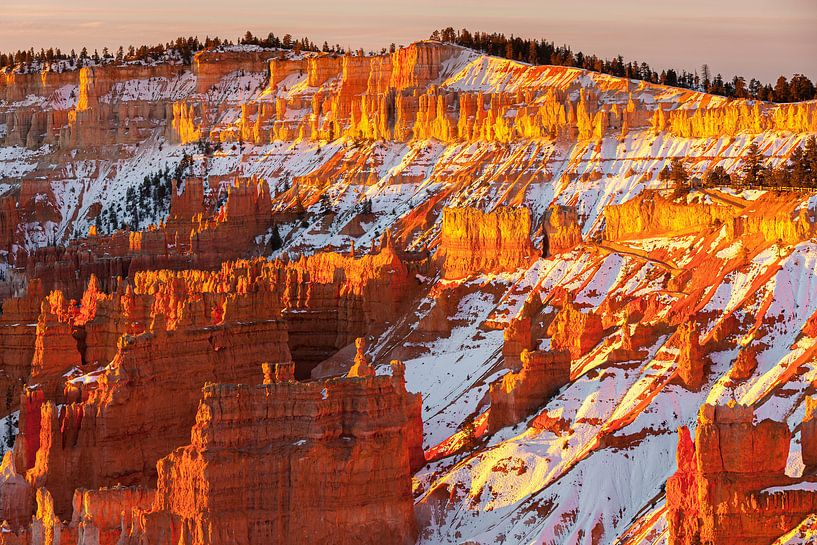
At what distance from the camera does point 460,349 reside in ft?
375

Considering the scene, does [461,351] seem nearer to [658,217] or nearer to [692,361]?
Answer: [658,217]

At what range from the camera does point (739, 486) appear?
225 feet

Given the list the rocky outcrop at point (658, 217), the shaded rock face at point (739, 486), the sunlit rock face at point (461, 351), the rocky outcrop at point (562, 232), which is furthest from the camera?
the rocky outcrop at point (562, 232)

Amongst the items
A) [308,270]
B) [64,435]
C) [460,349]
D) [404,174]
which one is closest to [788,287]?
[460,349]

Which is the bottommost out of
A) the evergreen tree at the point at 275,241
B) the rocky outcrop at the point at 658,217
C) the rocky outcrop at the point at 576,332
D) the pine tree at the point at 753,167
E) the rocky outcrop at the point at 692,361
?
the evergreen tree at the point at 275,241

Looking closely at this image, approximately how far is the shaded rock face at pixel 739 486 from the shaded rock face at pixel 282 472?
46.8 feet

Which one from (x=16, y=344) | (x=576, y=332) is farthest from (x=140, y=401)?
(x=16, y=344)

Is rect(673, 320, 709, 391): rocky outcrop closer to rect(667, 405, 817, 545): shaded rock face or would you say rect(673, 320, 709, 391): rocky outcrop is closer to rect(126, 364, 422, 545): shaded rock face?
rect(126, 364, 422, 545): shaded rock face

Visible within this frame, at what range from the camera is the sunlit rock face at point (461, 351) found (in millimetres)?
78500

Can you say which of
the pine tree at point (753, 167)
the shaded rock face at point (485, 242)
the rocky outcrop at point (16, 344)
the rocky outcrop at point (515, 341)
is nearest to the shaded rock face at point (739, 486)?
the rocky outcrop at point (515, 341)

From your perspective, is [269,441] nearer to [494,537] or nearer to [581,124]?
[494,537]

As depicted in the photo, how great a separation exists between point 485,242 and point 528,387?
33.5m

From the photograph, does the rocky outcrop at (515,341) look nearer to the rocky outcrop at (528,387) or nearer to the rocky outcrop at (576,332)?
the rocky outcrop at (576,332)

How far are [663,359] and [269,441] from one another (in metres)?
19.8
